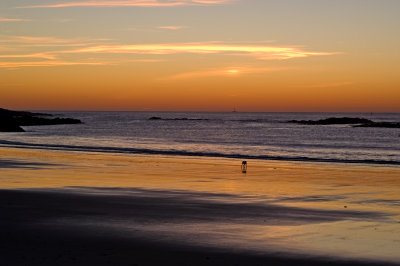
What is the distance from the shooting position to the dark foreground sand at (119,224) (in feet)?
34.3

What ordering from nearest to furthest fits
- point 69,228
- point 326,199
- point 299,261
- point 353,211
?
point 299,261 < point 69,228 < point 353,211 < point 326,199

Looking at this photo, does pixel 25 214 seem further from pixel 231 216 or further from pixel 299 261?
pixel 299 261

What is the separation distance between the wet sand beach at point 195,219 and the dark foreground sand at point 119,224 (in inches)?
0.9

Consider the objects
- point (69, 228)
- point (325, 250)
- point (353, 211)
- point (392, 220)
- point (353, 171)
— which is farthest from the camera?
point (353, 171)

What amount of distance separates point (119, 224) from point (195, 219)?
2.06 m

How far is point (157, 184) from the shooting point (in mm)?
22781

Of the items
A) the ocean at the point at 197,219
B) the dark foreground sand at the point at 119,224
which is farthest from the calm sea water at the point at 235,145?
the dark foreground sand at the point at 119,224

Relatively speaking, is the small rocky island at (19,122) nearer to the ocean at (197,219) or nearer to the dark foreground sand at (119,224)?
the ocean at (197,219)

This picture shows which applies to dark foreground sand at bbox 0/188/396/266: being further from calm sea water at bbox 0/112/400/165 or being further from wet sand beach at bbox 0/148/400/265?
calm sea water at bbox 0/112/400/165

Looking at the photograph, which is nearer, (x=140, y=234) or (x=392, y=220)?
(x=140, y=234)

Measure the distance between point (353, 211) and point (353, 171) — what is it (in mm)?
14685

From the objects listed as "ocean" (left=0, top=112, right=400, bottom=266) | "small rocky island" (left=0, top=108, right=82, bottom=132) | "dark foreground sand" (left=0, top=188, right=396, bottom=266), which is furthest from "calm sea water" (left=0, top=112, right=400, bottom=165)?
"dark foreground sand" (left=0, top=188, right=396, bottom=266)

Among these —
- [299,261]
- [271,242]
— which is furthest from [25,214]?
[299,261]

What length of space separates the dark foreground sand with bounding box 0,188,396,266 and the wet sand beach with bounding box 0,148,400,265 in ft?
0.07
